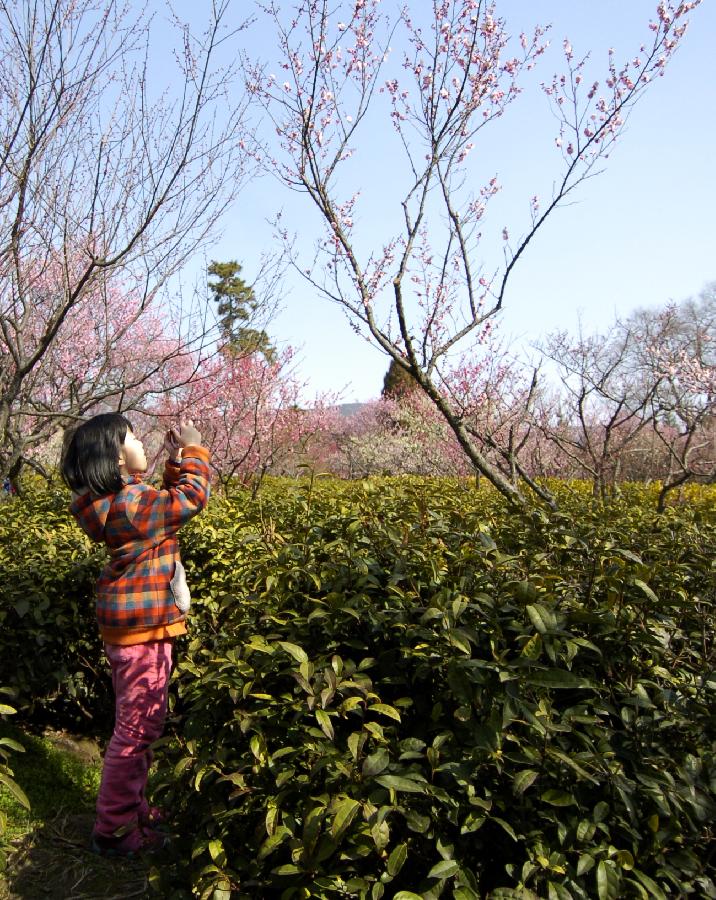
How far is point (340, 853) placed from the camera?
1404mm

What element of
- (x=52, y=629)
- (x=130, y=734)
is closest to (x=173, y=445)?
(x=130, y=734)

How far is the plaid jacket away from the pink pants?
8 cm

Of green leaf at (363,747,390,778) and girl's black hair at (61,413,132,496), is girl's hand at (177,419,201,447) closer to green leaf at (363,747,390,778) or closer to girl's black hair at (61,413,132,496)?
girl's black hair at (61,413,132,496)

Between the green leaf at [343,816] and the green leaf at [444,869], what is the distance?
0.18 metres

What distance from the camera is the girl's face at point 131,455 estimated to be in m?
2.55

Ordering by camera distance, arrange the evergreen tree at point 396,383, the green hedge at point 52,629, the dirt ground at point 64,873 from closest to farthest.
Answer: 1. the dirt ground at point 64,873
2. the green hedge at point 52,629
3. the evergreen tree at point 396,383

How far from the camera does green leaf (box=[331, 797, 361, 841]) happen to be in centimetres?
128

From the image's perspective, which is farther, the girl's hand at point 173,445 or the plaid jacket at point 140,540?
the girl's hand at point 173,445

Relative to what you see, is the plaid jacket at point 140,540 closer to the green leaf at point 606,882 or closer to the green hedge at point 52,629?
the green hedge at point 52,629

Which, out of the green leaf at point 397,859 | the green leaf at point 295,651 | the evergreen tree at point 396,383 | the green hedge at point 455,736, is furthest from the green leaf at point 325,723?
the evergreen tree at point 396,383

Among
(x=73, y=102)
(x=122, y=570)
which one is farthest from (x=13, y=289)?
(x=122, y=570)

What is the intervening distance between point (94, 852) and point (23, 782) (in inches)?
23.6

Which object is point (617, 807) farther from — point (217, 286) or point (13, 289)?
point (217, 286)

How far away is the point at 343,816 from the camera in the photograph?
4.22 ft
